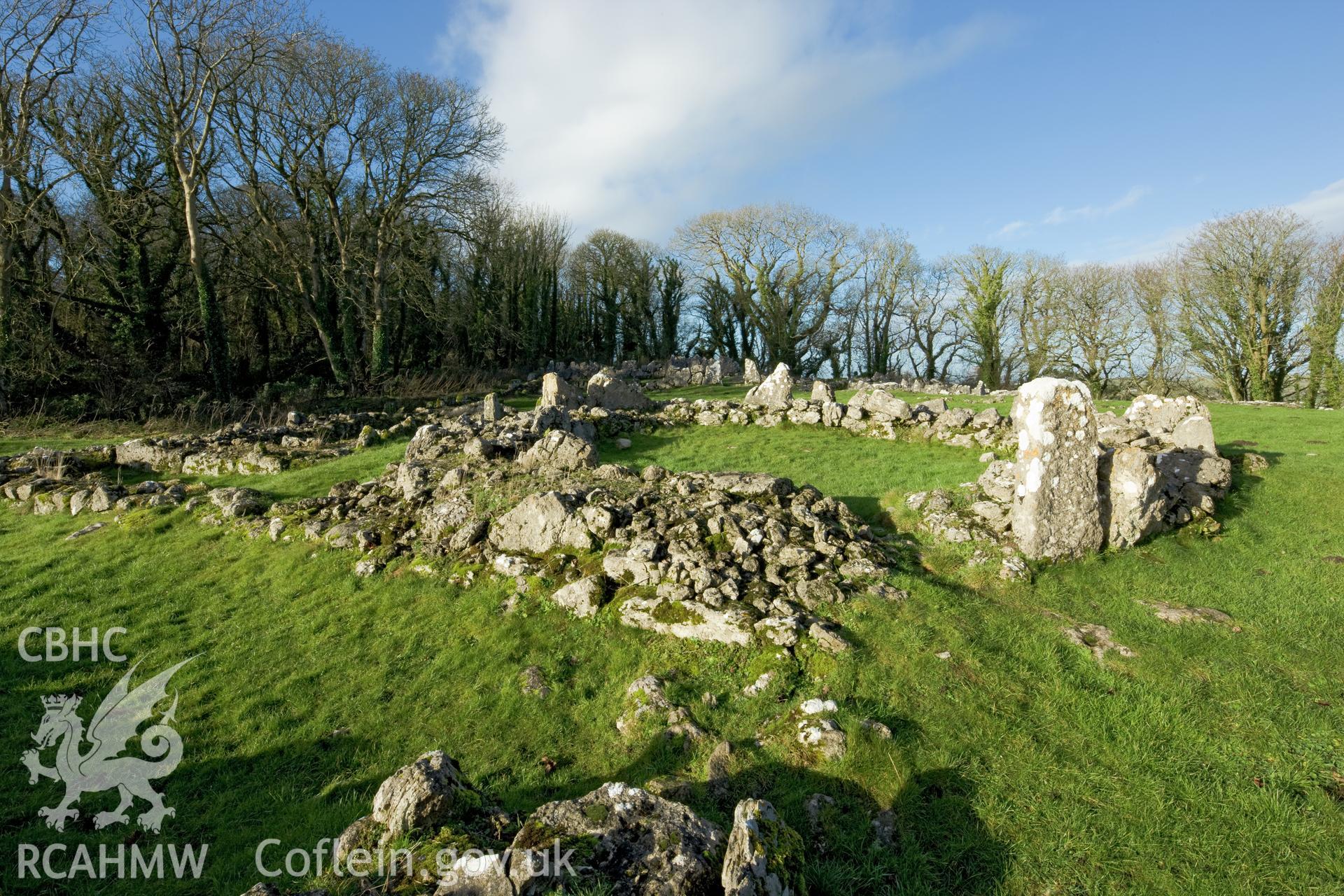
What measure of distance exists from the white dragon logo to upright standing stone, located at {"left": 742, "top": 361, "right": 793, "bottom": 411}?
679 inches

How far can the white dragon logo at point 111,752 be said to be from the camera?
5672 millimetres

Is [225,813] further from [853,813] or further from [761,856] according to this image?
[853,813]

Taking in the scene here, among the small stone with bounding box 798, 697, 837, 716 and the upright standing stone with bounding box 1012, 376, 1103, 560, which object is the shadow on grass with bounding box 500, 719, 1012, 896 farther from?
the upright standing stone with bounding box 1012, 376, 1103, 560

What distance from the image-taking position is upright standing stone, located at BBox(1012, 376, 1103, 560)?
9.77m

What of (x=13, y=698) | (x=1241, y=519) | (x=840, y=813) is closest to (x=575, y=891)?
(x=840, y=813)

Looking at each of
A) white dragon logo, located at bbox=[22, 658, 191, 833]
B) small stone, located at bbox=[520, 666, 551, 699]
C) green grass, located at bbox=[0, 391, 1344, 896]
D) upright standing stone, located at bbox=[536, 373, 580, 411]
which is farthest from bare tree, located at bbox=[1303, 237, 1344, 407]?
white dragon logo, located at bbox=[22, 658, 191, 833]

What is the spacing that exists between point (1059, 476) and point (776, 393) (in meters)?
12.0

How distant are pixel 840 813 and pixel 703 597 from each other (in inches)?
132

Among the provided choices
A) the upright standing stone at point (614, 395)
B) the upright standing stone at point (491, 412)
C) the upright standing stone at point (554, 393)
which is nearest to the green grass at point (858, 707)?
the upright standing stone at point (491, 412)

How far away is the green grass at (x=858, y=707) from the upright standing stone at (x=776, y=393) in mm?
11782

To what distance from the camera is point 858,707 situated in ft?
21.0

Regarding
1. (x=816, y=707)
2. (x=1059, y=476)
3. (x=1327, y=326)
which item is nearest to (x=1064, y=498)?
(x=1059, y=476)

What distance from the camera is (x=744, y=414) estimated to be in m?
21.0

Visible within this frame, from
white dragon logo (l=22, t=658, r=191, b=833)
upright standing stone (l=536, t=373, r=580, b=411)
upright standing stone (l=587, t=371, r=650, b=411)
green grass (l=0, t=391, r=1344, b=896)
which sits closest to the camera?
green grass (l=0, t=391, r=1344, b=896)
